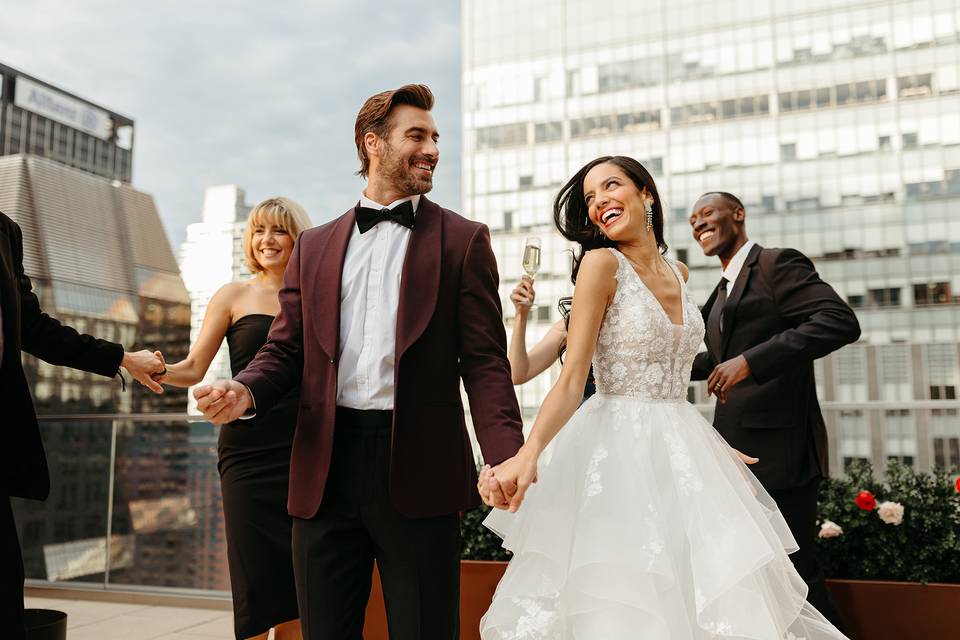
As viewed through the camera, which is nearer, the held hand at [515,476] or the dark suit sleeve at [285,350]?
the held hand at [515,476]

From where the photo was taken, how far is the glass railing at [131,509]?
446cm

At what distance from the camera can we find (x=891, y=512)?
9.37ft

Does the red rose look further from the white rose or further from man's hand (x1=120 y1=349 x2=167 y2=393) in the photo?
man's hand (x1=120 y1=349 x2=167 y2=393)

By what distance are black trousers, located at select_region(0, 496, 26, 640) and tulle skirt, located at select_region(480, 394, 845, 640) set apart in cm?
102

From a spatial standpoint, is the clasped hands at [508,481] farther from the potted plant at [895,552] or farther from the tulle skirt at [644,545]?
the potted plant at [895,552]

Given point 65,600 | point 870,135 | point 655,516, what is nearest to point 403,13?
point 65,600

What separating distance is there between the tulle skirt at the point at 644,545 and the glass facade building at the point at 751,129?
533 millimetres

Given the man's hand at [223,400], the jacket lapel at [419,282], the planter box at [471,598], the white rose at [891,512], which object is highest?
the jacket lapel at [419,282]

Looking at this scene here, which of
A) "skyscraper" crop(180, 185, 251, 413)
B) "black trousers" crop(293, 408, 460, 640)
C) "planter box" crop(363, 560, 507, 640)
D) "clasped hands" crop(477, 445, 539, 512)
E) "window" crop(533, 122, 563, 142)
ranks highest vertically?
"window" crop(533, 122, 563, 142)

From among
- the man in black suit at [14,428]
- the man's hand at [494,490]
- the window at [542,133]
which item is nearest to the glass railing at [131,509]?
the man in black suit at [14,428]

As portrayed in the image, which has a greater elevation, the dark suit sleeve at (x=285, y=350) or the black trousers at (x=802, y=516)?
the dark suit sleeve at (x=285, y=350)

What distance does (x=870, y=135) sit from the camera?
24.2 meters

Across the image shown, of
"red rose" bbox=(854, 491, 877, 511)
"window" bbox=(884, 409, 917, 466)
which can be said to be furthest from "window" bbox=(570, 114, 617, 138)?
"red rose" bbox=(854, 491, 877, 511)

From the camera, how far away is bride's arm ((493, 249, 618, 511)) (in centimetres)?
141
